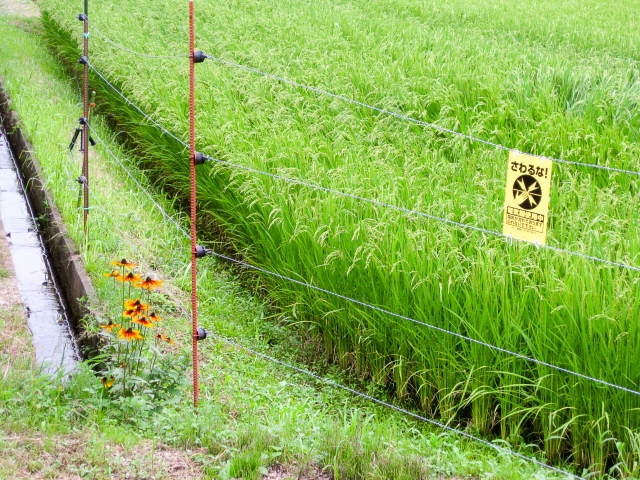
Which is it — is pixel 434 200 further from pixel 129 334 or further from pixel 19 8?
pixel 19 8

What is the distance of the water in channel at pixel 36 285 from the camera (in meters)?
4.45

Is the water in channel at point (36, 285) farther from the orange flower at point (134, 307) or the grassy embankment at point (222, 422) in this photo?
the orange flower at point (134, 307)

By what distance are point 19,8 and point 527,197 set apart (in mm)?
14001

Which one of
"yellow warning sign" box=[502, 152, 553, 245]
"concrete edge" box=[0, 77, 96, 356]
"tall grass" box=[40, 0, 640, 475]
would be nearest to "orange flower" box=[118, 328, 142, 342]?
"concrete edge" box=[0, 77, 96, 356]

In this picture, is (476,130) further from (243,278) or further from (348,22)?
(348,22)

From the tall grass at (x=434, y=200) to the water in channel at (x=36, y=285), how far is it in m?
1.08

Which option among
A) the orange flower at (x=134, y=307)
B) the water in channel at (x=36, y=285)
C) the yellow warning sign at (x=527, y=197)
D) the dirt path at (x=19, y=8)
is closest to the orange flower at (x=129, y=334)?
the orange flower at (x=134, y=307)

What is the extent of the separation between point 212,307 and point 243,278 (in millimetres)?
523

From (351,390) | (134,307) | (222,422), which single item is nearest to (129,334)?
(134,307)

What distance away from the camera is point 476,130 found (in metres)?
5.69

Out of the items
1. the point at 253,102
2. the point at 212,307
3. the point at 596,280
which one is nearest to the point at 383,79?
the point at 253,102

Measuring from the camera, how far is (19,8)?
15.0 meters

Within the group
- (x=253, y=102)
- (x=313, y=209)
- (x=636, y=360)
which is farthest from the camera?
(x=253, y=102)

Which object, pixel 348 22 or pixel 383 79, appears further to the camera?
pixel 348 22
